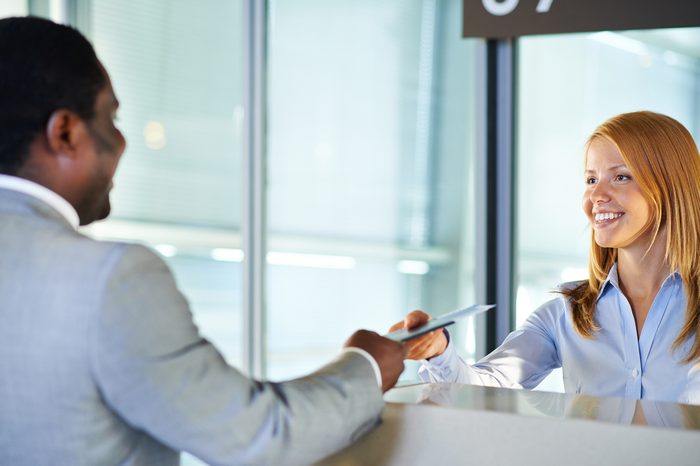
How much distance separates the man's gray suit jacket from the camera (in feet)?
3.17

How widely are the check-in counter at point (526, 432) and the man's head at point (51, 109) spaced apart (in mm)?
553

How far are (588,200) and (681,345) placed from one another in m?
0.45

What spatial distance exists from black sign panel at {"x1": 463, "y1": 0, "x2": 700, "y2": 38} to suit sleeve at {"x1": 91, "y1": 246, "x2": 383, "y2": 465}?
9.27 feet

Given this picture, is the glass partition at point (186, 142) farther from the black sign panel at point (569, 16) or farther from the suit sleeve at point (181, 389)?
the suit sleeve at point (181, 389)

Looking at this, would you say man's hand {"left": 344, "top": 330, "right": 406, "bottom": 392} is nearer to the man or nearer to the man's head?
the man

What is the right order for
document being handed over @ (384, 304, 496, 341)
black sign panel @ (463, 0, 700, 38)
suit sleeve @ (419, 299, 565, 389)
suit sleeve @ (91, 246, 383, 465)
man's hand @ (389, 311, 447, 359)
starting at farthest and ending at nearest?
black sign panel @ (463, 0, 700, 38) → suit sleeve @ (419, 299, 565, 389) → man's hand @ (389, 311, 447, 359) → document being handed over @ (384, 304, 496, 341) → suit sleeve @ (91, 246, 383, 465)

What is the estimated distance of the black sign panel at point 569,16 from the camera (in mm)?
3324

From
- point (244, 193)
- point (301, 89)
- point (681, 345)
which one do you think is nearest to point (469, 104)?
point (301, 89)

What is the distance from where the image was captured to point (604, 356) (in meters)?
2.06

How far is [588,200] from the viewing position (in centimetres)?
218

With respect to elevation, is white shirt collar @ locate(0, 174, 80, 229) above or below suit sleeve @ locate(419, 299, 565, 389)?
above

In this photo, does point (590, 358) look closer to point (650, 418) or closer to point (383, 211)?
point (650, 418)

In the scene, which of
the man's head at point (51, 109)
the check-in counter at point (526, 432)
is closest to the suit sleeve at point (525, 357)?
the check-in counter at point (526, 432)

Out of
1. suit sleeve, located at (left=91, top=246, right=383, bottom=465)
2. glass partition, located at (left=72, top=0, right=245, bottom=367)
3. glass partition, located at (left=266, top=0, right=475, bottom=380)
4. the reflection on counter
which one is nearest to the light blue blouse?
the reflection on counter
